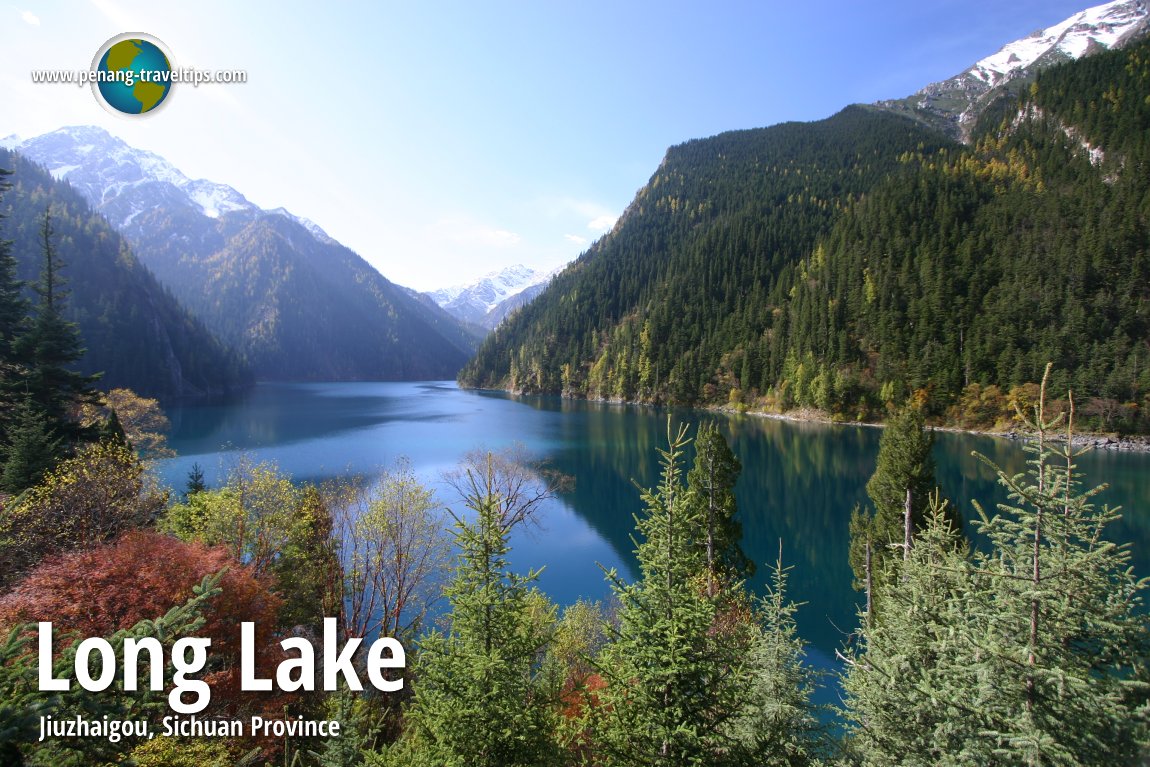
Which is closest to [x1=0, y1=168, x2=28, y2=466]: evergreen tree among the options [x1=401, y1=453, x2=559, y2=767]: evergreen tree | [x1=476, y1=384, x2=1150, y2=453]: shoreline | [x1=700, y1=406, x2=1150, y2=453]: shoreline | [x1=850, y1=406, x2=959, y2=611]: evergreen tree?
[x1=401, y1=453, x2=559, y2=767]: evergreen tree

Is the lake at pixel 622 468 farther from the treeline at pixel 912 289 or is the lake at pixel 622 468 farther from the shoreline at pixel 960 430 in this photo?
the treeline at pixel 912 289

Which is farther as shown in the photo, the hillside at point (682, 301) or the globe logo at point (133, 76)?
the hillside at point (682, 301)

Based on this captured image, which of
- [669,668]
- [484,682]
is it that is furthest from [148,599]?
[669,668]

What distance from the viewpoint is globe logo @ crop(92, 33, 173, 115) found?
55.1ft

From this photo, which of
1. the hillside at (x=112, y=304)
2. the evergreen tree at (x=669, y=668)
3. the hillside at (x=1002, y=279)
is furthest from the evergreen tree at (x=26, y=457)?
the hillside at (x=112, y=304)

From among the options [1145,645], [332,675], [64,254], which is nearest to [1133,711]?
[1145,645]

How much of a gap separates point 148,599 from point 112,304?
496ft

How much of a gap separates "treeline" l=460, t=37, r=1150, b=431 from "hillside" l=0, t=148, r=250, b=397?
Result: 8784cm

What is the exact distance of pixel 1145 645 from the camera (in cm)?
570

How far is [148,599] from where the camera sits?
12617 mm

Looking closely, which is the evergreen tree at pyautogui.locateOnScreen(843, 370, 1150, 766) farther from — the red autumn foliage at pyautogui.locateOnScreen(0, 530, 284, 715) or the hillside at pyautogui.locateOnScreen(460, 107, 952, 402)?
the hillside at pyautogui.locateOnScreen(460, 107, 952, 402)

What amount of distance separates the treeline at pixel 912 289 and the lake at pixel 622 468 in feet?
45.4

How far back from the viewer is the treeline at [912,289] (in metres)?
78.7

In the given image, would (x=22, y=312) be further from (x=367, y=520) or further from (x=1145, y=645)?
(x=1145, y=645)
